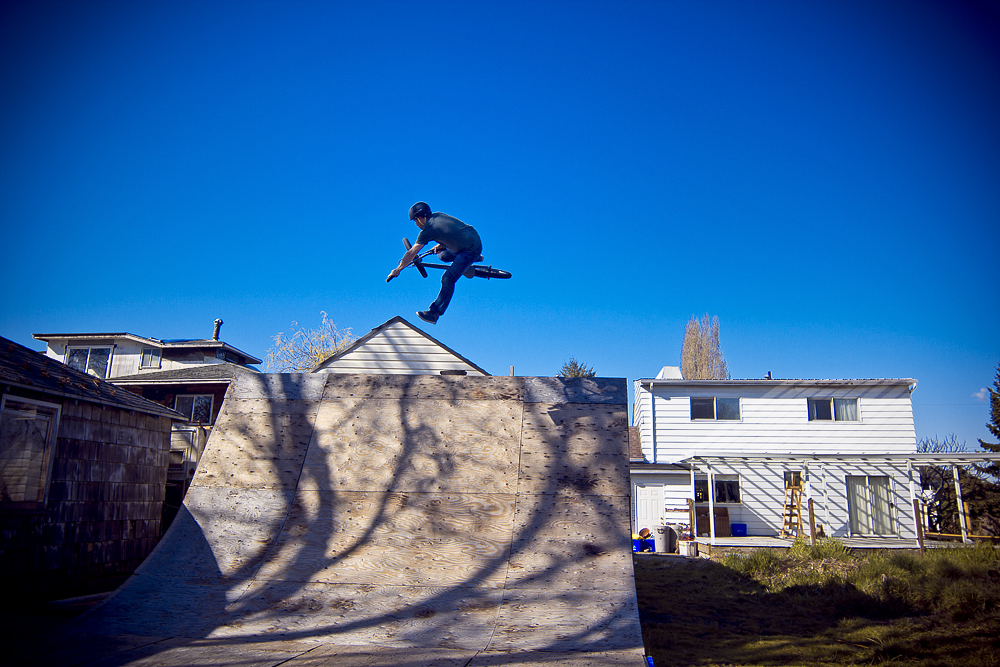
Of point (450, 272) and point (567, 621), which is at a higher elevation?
point (450, 272)

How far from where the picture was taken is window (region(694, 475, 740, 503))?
21781mm

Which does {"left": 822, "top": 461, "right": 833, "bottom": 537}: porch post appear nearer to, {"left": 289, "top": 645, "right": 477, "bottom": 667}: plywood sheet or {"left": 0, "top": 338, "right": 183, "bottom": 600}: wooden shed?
{"left": 289, "top": 645, "right": 477, "bottom": 667}: plywood sheet

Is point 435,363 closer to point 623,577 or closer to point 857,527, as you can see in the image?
point 623,577

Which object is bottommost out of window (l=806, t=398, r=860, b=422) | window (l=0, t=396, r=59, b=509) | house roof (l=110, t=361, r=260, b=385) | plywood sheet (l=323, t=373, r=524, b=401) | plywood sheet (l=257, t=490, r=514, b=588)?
plywood sheet (l=257, t=490, r=514, b=588)

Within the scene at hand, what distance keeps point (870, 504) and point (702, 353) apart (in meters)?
26.7

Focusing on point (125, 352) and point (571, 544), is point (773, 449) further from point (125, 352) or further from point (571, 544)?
point (125, 352)

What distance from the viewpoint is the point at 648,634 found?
689cm

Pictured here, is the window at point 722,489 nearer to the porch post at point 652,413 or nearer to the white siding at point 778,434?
the white siding at point 778,434

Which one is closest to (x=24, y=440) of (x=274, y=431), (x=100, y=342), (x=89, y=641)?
(x=274, y=431)

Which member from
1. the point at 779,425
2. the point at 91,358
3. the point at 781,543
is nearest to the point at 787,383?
the point at 779,425

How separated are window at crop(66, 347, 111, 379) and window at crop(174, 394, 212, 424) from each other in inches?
325

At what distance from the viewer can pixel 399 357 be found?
1370cm

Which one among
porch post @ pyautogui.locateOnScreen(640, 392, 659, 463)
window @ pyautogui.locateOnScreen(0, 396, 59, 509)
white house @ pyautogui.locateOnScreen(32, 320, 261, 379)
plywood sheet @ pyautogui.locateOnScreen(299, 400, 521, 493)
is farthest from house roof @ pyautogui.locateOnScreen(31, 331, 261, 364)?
plywood sheet @ pyautogui.locateOnScreen(299, 400, 521, 493)

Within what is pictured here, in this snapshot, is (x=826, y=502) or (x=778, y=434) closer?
(x=826, y=502)
